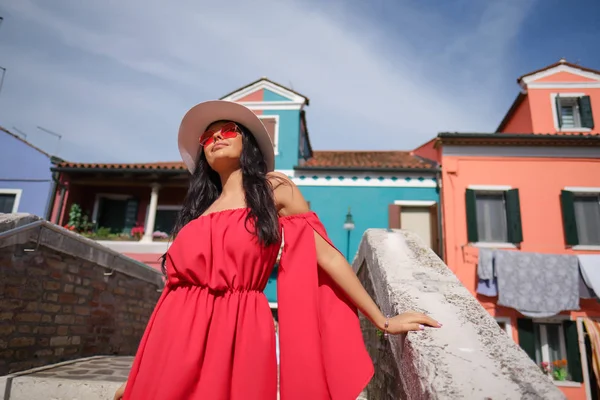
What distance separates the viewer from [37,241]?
3.45m

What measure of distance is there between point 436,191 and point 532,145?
278cm

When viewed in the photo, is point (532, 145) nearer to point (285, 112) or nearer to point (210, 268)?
point (285, 112)

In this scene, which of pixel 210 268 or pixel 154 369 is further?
pixel 210 268

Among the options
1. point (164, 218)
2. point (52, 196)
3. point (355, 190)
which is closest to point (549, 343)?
point (355, 190)

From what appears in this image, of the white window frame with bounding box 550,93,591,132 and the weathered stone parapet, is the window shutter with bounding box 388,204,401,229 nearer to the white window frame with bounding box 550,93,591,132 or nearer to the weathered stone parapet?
the white window frame with bounding box 550,93,591,132

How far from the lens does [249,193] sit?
5.48 feet

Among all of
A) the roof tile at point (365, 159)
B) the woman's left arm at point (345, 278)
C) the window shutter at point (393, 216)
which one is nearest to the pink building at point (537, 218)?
the window shutter at point (393, 216)

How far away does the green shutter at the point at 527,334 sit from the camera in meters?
9.01

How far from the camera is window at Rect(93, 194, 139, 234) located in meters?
13.6

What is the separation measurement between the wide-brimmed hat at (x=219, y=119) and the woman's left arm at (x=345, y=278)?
1.03 feet

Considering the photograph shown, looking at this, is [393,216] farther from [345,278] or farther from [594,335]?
[345,278]

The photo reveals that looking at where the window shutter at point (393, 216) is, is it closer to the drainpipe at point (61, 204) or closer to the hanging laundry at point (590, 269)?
the hanging laundry at point (590, 269)

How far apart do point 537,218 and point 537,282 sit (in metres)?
1.97

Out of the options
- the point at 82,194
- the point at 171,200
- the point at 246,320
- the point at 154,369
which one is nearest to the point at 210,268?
the point at 246,320
